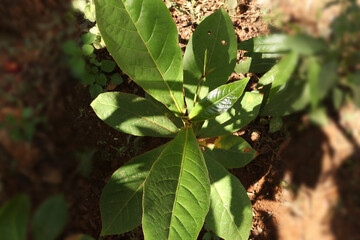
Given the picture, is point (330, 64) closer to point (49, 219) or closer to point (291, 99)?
point (291, 99)

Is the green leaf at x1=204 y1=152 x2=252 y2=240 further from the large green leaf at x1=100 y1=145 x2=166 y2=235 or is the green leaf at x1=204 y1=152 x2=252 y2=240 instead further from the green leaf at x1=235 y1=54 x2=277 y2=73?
the green leaf at x1=235 y1=54 x2=277 y2=73

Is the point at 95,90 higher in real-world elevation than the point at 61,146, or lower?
lower

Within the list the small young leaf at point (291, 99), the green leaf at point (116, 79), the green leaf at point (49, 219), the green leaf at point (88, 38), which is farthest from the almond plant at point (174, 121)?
the green leaf at point (49, 219)

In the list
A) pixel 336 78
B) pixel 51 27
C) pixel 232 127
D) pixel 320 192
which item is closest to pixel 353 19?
pixel 336 78

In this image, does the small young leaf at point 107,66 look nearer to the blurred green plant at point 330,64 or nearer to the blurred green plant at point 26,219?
the blurred green plant at point 26,219

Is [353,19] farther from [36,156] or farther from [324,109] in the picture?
[36,156]

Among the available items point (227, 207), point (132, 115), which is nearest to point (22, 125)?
point (132, 115)
